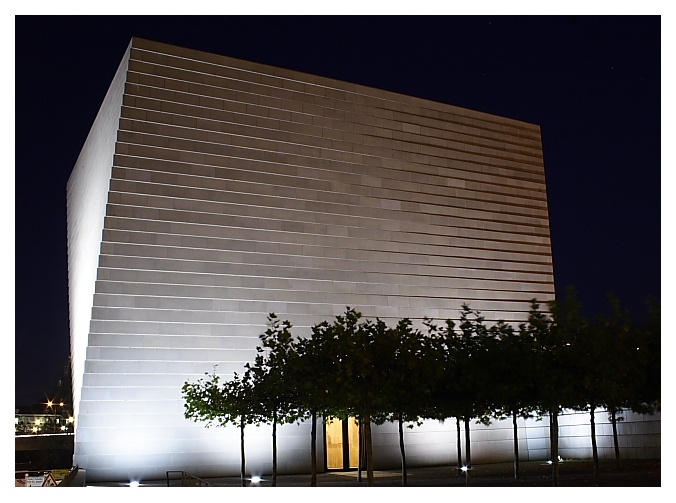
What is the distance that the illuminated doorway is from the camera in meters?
33.0

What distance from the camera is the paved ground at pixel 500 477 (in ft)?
76.3

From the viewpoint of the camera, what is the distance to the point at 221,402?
85.3ft

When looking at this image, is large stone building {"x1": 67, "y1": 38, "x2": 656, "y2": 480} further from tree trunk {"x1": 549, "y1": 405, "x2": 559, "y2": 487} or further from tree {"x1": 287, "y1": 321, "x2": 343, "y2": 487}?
tree trunk {"x1": 549, "y1": 405, "x2": 559, "y2": 487}

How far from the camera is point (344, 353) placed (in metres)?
22.1

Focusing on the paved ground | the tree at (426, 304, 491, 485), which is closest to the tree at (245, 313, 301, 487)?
the paved ground

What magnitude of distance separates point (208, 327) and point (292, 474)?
6.82 meters

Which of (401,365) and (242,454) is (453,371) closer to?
(401,365)

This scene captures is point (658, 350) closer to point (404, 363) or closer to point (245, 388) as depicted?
point (404, 363)

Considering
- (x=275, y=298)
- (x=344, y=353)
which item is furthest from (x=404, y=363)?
(x=275, y=298)

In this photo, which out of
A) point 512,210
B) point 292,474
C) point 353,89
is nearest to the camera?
point 292,474

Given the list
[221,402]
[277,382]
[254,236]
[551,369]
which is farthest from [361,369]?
[254,236]

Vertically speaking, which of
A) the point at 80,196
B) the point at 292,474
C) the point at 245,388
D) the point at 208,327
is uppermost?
the point at 80,196
